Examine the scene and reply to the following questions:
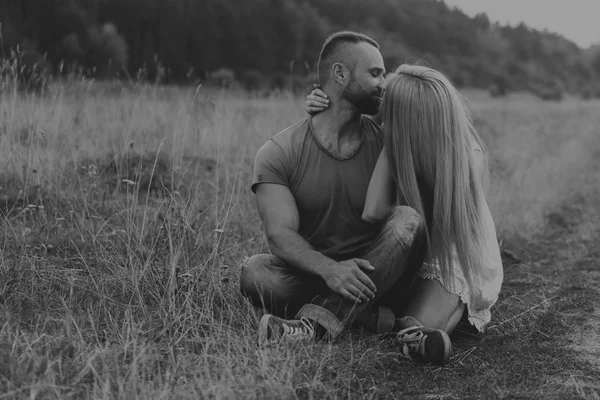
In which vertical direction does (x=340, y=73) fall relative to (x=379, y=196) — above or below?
above

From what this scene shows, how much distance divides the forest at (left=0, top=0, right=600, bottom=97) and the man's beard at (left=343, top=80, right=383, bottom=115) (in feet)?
1.42

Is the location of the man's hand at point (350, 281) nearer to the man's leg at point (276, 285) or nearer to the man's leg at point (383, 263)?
the man's leg at point (383, 263)

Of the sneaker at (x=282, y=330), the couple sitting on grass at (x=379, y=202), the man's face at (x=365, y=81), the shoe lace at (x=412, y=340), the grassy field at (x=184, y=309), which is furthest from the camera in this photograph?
the man's face at (x=365, y=81)

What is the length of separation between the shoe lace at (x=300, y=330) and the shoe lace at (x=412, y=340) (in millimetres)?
397

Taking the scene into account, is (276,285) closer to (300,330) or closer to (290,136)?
(300,330)

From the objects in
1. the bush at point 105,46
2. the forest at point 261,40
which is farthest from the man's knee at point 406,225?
the bush at point 105,46

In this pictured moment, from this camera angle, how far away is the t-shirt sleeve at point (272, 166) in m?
3.04

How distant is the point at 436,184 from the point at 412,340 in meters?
0.70

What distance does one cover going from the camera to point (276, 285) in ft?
10.0

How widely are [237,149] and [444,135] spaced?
3.77 meters

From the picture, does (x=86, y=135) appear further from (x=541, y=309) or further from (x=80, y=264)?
(x=541, y=309)

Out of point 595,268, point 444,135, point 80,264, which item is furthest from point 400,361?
point 595,268

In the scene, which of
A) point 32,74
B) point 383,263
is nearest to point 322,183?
point 383,263

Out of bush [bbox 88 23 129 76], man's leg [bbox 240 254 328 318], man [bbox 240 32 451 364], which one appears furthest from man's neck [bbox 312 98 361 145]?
bush [bbox 88 23 129 76]
